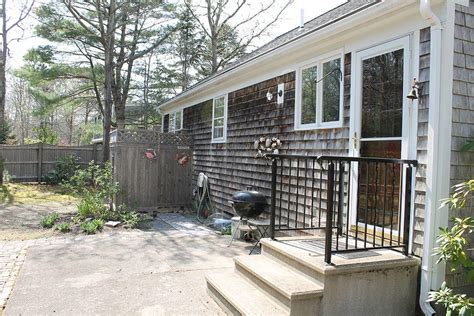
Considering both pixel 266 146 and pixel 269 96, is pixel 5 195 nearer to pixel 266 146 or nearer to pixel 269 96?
pixel 266 146

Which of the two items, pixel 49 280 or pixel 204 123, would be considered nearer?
pixel 49 280

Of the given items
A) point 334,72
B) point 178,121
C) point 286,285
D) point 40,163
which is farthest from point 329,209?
point 40,163

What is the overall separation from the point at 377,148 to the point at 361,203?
2.24 feet

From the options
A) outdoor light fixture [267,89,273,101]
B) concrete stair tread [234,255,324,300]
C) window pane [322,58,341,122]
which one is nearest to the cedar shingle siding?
concrete stair tread [234,255,324,300]

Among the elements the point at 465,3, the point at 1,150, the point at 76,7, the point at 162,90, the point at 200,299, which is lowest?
the point at 200,299

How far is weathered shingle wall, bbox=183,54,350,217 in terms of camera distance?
511cm

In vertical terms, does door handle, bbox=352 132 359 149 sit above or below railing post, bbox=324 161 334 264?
above

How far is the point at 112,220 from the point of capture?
25.9ft

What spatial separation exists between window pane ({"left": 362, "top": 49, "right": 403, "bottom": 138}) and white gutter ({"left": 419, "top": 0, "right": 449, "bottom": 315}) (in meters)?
0.47

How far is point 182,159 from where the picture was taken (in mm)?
10000

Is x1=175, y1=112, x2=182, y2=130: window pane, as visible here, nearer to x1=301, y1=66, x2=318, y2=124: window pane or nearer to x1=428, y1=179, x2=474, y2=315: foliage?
x1=301, y1=66, x2=318, y2=124: window pane

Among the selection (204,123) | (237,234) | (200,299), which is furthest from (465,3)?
(204,123)

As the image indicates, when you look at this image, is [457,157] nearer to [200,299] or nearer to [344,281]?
[344,281]

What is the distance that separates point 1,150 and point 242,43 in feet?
43.8
